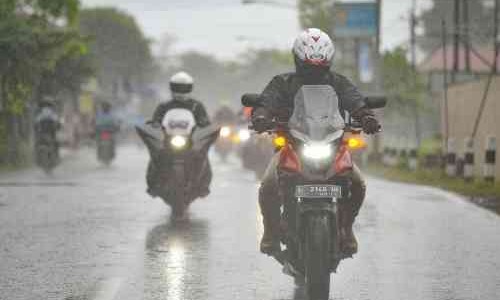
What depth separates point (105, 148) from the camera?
3322 cm

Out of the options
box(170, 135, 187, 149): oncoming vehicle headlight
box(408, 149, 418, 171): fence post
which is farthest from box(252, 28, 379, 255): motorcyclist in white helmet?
box(408, 149, 418, 171): fence post

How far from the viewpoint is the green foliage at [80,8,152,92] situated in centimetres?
9319

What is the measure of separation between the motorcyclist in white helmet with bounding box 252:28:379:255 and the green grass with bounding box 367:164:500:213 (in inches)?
330

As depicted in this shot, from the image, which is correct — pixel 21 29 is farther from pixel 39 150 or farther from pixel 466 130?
pixel 466 130

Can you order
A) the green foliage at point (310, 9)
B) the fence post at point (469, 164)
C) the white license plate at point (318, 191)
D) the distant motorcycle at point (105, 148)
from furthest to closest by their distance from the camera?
the green foliage at point (310, 9) → the distant motorcycle at point (105, 148) → the fence post at point (469, 164) → the white license plate at point (318, 191)

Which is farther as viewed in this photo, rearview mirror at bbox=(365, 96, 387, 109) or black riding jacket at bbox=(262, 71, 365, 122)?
rearview mirror at bbox=(365, 96, 387, 109)

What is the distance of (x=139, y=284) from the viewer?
9508 millimetres

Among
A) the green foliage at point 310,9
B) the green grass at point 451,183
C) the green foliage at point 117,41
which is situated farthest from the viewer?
the green foliage at point 117,41

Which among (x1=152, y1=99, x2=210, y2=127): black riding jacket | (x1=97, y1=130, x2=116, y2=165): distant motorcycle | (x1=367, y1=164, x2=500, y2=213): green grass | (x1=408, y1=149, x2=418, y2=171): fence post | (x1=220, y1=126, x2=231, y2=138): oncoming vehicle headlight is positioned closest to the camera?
(x1=152, y1=99, x2=210, y2=127): black riding jacket

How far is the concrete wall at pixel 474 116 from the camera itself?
2578 cm

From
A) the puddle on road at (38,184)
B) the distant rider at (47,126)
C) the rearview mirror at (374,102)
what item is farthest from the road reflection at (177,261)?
the distant rider at (47,126)

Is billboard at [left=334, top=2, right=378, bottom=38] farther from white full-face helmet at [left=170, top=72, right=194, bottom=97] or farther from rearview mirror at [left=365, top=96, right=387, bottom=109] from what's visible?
rearview mirror at [left=365, top=96, right=387, bottom=109]

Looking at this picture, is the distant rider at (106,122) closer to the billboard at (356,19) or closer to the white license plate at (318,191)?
the billboard at (356,19)

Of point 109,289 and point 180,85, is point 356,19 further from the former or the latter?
point 109,289
